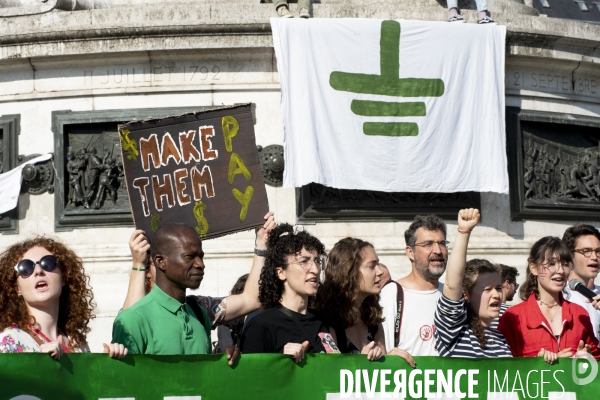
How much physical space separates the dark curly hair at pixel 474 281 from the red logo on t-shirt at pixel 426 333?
27 cm

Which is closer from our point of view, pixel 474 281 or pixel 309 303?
pixel 309 303

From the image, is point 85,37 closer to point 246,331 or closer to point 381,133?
point 381,133

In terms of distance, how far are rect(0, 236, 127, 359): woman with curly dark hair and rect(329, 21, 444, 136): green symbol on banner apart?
5.95 meters

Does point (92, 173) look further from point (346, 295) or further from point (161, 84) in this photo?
point (346, 295)

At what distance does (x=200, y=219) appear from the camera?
9.19m

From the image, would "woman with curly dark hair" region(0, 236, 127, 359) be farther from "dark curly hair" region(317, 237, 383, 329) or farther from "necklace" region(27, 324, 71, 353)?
"dark curly hair" region(317, 237, 383, 329)

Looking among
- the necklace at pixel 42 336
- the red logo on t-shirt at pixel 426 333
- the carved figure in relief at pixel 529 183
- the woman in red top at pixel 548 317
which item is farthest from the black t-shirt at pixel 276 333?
the carved figure in relief at pixel 529 183

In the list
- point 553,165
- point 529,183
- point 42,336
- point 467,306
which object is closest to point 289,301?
point 467,306

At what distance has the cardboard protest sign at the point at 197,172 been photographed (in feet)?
29.8

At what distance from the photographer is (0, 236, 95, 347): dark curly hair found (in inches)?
248

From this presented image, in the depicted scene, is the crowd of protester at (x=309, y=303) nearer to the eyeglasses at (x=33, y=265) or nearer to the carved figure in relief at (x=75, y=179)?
the eyeglasses at (x=33, y=265)

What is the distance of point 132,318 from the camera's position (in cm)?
620

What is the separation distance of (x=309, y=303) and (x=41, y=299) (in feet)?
6.30

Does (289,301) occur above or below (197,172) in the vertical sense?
below
